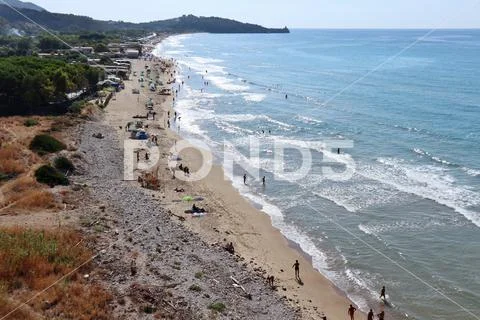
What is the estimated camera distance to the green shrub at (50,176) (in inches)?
1142

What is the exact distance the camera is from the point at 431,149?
151 feet

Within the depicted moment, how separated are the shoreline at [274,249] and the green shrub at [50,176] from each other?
6969mm

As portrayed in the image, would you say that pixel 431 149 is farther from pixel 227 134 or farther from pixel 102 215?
pixel 102 215

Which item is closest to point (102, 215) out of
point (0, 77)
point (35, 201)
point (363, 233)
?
point (35, 201)

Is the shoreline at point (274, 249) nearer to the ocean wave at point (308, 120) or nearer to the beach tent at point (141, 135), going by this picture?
the beach tent at point (141, 135)

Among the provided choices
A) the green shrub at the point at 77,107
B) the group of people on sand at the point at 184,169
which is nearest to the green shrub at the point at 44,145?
the group of people on sand at the point at 184,169

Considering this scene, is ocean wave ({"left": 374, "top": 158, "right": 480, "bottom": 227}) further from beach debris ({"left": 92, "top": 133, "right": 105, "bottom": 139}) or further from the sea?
beach debris ({"left": 92, "top": 133, "right": 105, "bottom": 139})

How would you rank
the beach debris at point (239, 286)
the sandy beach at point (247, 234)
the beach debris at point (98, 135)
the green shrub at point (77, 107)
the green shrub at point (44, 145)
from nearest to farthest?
the beach debris at point (239, 286) < the sandy beach at point (247, 234) < the green shrub at point (44, 145) < the beach debris at point (98, 135) < the green shrub at point (77, 107)

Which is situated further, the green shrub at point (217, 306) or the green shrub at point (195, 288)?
the green shrub at point (195, 288)

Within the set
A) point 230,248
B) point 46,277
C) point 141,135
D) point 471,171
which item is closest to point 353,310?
point 230,248

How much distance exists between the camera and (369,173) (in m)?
39.5

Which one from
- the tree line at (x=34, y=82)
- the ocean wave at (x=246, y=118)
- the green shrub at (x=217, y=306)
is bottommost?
the green shrub at (x=217, y=306)

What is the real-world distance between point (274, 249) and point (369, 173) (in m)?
16.0

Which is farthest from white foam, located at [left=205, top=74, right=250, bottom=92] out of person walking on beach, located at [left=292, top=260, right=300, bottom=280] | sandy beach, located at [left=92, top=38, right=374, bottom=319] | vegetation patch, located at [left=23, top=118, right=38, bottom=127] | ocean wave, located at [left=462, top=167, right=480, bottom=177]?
person walking on beach, located at [left=292, top=260, right=300, bottom=280]
